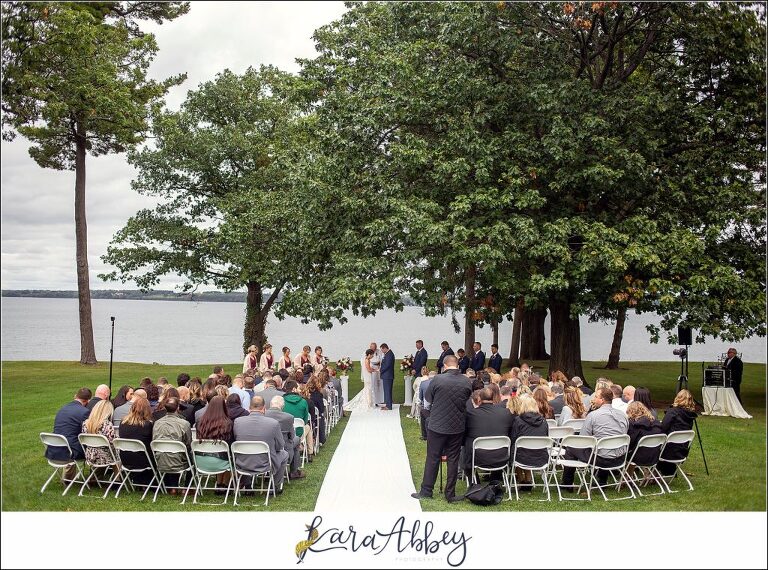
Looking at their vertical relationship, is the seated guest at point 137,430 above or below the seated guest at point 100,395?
below

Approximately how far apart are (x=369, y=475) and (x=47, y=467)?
4568mm

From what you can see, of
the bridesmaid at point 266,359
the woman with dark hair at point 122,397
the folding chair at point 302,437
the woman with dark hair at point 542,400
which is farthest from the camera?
the bridesmaid at point 266,359

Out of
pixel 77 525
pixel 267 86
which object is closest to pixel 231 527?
Answer: pixel 77 525

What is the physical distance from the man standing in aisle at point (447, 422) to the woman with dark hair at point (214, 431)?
2.49 metres

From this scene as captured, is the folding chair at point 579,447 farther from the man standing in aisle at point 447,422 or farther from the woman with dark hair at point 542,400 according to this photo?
the man standing in aisle at point 447,422

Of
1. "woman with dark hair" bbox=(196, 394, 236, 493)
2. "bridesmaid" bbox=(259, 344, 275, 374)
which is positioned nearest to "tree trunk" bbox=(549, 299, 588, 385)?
"bridesmaid" bbox=(259, 344, 275, 374)

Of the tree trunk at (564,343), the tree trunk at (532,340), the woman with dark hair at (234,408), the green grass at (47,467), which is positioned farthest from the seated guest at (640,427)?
the tree trunk at (532,340)

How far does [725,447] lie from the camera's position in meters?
12.2

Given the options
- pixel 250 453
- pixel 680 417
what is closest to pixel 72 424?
pixel 250 453

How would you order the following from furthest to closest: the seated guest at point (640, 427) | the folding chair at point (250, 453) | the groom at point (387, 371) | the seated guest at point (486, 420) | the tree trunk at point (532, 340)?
the tree trunk at point (532, 340), the groom at point (387, 371), the seated guest at point (640, 427), the seated guest at point (486, 420), the folding chair at point (250, 453)

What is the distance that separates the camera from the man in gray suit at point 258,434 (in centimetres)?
873

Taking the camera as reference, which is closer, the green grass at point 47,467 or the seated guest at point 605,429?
the green grass at point 47,467

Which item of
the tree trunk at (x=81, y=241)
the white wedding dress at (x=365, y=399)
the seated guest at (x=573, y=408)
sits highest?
the tree trunk at (x=81, y=241)

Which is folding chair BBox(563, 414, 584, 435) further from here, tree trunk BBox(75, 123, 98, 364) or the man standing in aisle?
tree trunk BBox(75, 123, 98, 364)
